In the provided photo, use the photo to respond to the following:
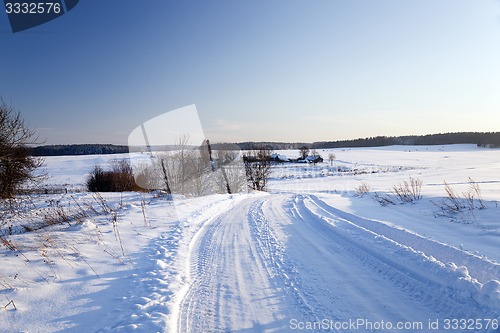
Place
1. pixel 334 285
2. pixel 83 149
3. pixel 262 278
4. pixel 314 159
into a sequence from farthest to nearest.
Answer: pixel 83 149 → pixel 314 159 → pixel 262 278 → pixel 334 285

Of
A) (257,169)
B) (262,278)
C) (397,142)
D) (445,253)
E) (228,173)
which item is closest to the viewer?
(262,278)

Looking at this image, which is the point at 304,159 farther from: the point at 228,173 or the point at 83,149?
the point at 83,149

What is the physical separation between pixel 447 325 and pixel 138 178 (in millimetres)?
27519

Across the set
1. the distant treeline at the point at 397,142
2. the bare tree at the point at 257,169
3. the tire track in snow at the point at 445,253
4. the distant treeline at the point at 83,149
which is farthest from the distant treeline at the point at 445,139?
the distant treeline at the point at 83,149

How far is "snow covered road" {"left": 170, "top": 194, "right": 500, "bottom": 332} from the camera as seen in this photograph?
128 inches

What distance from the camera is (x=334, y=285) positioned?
4.11m

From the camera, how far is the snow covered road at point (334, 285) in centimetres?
325

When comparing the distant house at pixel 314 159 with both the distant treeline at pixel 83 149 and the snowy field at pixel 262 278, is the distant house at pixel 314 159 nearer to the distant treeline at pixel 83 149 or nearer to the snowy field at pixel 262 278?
the snowy field at pixel 262 278

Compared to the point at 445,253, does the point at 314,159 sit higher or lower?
higher

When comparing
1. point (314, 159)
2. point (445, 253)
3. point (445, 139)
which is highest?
point (445, 139)

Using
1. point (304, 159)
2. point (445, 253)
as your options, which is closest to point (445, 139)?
point (304, 159)

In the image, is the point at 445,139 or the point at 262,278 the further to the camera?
the point at 445,139

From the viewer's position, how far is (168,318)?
341 centimetres

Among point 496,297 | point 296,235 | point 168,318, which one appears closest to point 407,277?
point 496,297
